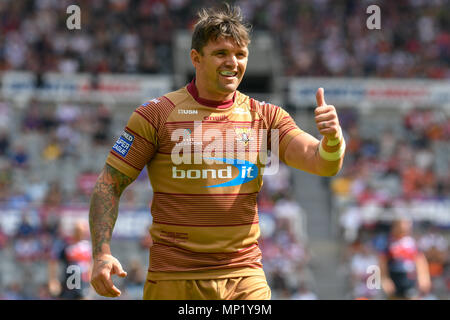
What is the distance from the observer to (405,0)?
2395 centimetres

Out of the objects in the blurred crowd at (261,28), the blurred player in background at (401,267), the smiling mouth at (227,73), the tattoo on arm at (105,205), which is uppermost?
the blurred crowd at (261,28)

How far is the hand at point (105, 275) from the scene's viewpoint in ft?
12.5

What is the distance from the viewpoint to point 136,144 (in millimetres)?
4078

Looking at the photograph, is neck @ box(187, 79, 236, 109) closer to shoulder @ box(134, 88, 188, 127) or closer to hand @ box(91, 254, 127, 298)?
shoulder @ box(134, 88, 188, 127)

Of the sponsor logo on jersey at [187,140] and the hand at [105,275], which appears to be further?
the sponsor logo on jersey at [187,140]

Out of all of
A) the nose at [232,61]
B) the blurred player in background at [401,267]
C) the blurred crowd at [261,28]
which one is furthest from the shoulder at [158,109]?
the blurred crowd at [261,28]

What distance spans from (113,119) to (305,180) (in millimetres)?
5038

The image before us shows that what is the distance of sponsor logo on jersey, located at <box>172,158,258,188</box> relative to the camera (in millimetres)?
4035

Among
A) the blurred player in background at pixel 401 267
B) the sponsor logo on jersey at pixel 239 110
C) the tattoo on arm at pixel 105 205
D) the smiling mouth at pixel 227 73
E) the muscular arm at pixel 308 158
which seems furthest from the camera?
the blurred player in background at pixel 401 267

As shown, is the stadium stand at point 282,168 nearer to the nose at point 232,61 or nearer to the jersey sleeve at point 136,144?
the jersey sleeve at point 136,144

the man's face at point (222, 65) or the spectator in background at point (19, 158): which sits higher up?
the man's face at point (222, 65)

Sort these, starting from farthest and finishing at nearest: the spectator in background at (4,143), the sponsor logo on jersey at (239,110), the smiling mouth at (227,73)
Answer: the spectator in background at (4,143)
the sponsor logo on jersey at (239,110)
the smiling mouth at (227,73)

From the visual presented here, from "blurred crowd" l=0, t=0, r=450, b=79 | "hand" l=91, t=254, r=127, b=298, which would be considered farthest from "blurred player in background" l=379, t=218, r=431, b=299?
"blurred crowd" l=0, t=0, r=450, b=79

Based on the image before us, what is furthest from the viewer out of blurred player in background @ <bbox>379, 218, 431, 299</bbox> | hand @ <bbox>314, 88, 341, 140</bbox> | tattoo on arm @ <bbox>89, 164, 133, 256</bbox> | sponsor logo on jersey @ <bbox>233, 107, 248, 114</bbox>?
blurred player in background @ <bbox>379, 218, 431, 299</bbox>
